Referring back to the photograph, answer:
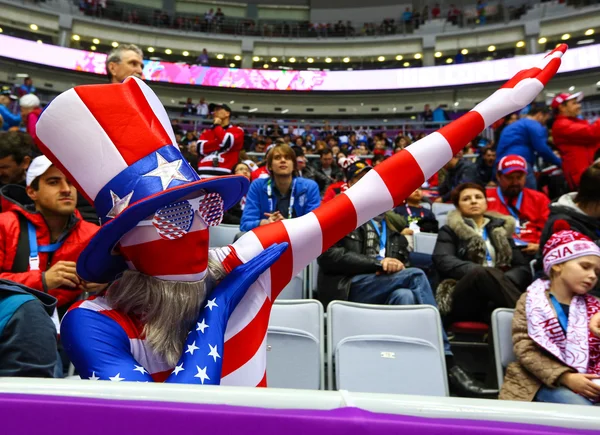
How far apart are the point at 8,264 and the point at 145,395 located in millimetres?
1834

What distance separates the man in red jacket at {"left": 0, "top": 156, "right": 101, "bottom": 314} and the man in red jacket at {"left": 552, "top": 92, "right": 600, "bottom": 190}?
13.6 feet

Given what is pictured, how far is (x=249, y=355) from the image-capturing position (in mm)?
1006

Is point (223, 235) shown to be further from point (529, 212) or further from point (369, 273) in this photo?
point (529, 212)

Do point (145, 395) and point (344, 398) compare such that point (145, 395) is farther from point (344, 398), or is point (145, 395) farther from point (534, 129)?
point (534, 129)

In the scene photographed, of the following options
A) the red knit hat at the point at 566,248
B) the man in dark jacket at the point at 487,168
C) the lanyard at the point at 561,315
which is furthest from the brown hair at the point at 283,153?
the man in dark jacket at the point at 487,168

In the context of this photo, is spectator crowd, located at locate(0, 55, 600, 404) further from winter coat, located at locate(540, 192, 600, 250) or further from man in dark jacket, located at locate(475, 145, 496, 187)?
man in dark jacket, located at locate(475, 145, 496, 187)

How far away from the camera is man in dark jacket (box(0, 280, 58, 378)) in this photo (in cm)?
103

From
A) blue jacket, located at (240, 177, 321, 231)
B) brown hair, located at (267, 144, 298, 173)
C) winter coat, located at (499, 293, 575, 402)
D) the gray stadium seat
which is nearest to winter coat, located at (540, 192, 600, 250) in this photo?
winter coat, located at (499, 293, 575, 402)

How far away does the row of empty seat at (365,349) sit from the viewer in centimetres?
217

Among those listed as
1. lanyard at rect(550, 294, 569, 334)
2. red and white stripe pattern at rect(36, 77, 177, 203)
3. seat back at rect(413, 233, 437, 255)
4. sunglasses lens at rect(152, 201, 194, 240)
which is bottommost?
lanyard at rect(550, 294, 569, 334)

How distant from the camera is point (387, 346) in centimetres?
227

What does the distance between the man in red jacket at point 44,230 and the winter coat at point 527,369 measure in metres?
1.88

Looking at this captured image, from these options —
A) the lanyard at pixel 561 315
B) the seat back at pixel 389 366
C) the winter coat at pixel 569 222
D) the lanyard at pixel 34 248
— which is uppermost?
the winter coat at pixel 569 222

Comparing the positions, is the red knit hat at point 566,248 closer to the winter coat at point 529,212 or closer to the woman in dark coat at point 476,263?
the woman in dark coat at point 476,263
